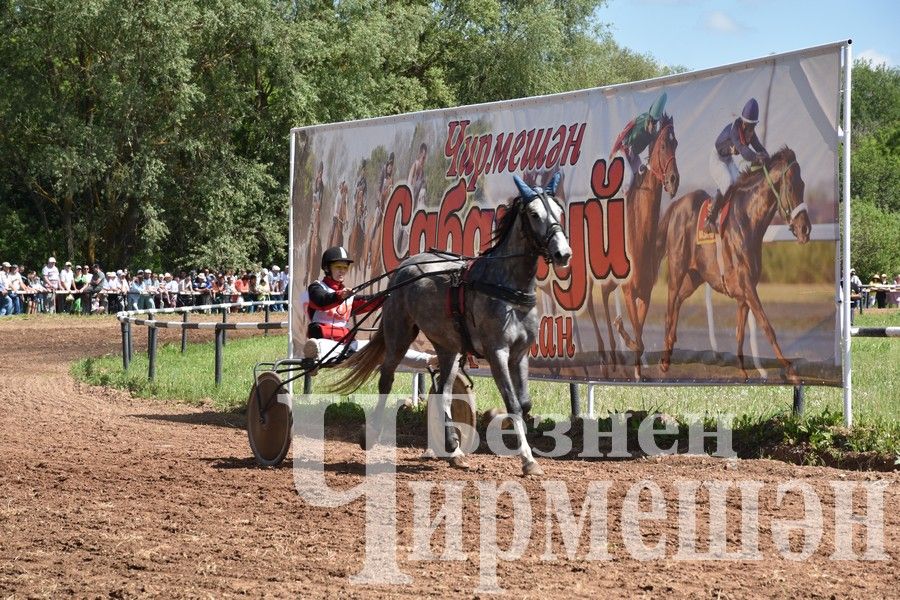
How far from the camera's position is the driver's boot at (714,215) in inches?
426

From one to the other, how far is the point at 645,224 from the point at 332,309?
3.06 metres

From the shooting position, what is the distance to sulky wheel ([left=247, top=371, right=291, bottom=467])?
10.2 m

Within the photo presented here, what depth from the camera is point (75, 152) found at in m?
37.9

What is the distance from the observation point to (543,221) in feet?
31.2

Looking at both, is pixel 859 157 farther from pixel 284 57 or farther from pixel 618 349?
pixel 618 349

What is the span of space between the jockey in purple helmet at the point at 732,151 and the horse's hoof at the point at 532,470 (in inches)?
116

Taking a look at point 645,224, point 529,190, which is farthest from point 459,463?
point 645,224

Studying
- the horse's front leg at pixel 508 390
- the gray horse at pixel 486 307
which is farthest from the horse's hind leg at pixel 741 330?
the horse's front leg at pixel 508 390

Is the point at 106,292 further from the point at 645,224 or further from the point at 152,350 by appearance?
the point at 645,224

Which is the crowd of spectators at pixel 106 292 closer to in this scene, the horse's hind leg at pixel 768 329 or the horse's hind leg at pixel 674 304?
the horse's hind leg at pixel 674 304

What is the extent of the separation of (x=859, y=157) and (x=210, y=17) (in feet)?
165

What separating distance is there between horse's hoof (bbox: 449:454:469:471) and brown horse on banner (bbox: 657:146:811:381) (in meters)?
2.31

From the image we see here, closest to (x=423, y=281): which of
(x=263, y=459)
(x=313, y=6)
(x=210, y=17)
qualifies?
(x=263, y=459)

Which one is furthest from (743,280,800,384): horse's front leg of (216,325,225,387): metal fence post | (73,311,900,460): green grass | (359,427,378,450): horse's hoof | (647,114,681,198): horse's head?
(216,325,225,387): metal fence post
